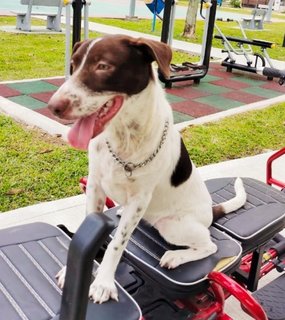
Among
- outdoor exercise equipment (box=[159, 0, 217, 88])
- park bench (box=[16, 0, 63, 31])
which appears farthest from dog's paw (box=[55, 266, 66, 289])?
park bench (box=[16, 0, 63, 31])

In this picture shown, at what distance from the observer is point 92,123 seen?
1.61 m

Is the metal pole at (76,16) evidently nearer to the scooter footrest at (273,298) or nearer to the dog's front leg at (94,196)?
the dog's front leg at (94,196)

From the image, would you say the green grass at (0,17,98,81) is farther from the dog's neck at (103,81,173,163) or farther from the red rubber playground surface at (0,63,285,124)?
the dog's neck at (103,81,173,163)

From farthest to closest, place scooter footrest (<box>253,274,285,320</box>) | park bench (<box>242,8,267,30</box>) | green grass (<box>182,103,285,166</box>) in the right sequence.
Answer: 1. park bench (<box>242,8,267,30</box>)
2. green grass (<box>182,103,285,166</box>)
3. scooter footrest (<box>253,274,285,320</box>)

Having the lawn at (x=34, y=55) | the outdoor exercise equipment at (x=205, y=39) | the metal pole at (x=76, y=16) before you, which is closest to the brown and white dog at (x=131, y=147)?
the metal pole at (x=76, y=16)

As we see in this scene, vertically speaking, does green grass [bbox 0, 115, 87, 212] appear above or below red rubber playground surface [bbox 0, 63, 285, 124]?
above

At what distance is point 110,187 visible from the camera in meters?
1.91

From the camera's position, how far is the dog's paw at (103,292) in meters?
1.74

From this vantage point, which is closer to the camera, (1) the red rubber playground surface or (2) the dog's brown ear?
(2) the dog's brown ear

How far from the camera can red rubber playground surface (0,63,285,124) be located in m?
5.86

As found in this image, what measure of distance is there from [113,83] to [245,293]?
3.21 ft

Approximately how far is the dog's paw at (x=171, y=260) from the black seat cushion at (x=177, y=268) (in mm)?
19

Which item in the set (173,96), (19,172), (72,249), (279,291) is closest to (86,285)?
(72,249)

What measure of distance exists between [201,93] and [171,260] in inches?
210
